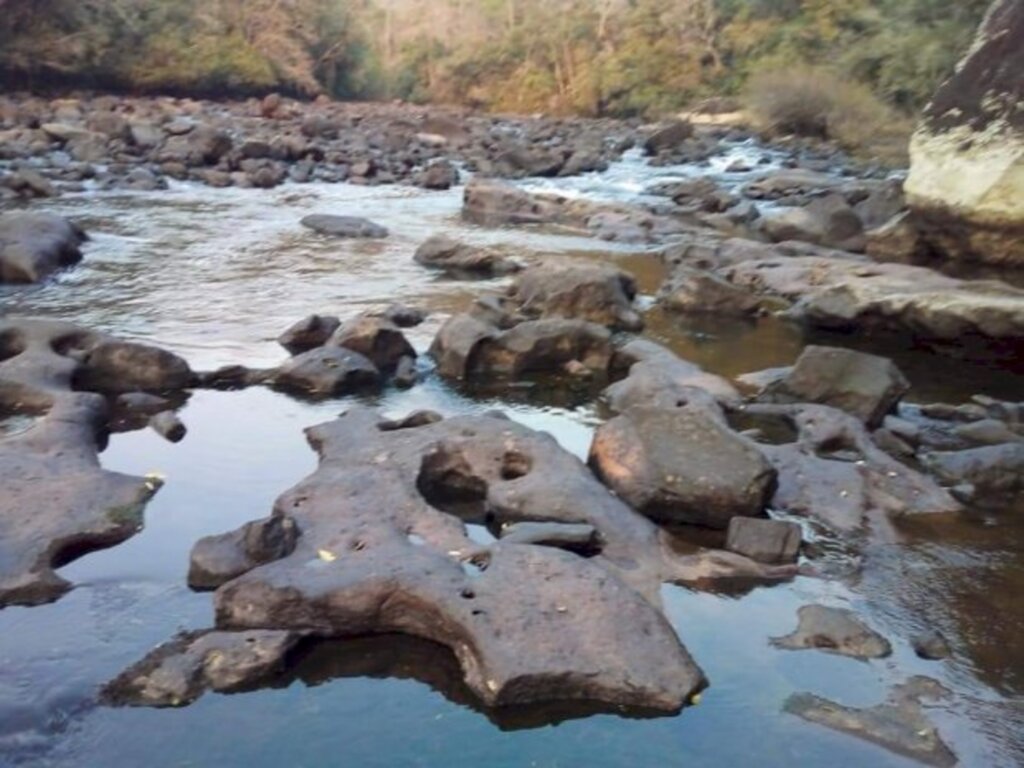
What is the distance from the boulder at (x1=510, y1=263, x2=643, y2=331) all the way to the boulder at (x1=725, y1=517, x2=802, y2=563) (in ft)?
12.2

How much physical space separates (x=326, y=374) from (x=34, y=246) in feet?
13.3

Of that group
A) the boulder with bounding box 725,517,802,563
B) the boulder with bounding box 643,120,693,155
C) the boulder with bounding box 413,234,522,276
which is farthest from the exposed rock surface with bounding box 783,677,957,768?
the boulder with bounding box 643,120,693,155

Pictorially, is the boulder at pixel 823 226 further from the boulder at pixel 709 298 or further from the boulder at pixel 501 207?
the boulder at pixel 709 298

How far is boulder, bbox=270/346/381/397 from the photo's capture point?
626cm

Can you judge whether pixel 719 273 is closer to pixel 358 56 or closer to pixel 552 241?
pixel 552 241

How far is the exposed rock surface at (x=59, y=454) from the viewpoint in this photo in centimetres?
405

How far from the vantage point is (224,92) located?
3484 cm

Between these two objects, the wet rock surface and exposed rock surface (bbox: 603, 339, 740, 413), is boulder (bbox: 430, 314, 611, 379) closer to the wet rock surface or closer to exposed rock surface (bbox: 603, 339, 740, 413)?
exposed rock surface (bbox: 603, 339, 740, 413)

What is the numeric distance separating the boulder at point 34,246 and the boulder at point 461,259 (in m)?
3.03

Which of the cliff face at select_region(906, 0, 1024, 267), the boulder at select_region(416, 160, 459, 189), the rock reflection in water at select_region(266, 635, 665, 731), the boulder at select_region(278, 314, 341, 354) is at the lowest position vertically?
the boulder at select_region(416, 160, 459, 189)

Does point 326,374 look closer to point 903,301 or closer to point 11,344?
point 11,344

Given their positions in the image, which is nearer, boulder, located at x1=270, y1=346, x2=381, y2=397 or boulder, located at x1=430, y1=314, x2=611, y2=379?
boulder, located at x1=270, y1=346, x2=381, y2=397

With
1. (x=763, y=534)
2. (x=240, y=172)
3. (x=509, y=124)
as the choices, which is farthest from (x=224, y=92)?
(x=763, y=534)

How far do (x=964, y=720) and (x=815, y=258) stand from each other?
739 cm
